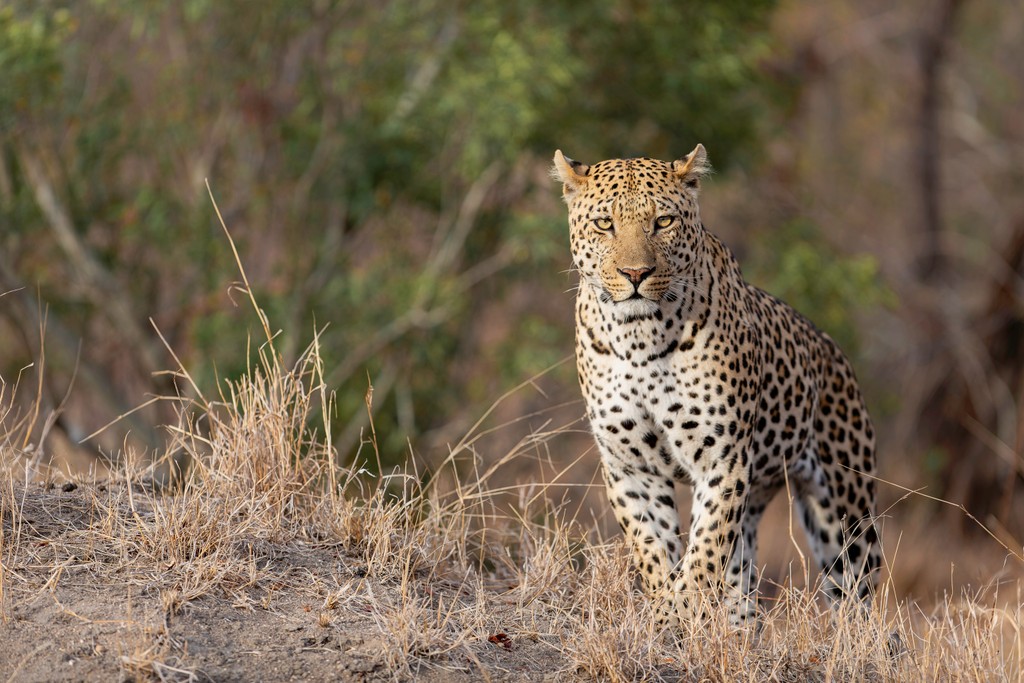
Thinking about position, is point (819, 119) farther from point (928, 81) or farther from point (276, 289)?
point (276, 289)

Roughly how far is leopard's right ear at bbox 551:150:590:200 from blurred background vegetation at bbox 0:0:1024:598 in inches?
230

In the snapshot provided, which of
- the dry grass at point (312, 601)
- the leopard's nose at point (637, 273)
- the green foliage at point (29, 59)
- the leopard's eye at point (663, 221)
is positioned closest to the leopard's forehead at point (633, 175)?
the leopard's eye at point (663, 221)

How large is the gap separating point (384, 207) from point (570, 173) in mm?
8247

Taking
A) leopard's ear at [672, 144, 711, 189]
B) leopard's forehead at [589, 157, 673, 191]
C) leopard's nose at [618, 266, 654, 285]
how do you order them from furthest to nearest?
leopard's ear at [672, 144, 711, 189]
leopard's forehead at [589, 157, 673, 191]
leopard's nose at [618, 266, 654, 285]

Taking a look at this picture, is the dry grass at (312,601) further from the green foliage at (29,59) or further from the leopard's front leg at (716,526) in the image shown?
the green foliage at (29,59)

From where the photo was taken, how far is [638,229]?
6.24 metres

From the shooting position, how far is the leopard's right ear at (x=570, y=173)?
6.66 m

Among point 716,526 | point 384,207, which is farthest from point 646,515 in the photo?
point 384,207

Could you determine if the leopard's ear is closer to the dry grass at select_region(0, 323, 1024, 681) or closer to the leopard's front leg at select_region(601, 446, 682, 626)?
the leopard's front leg at select_region(601, 446, 682, 626)

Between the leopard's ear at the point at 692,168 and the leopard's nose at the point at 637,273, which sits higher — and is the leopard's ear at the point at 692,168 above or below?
above

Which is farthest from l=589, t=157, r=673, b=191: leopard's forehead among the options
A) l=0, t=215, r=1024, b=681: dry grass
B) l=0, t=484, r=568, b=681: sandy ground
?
l=0, t=484, r=568, b=681: sandy ground

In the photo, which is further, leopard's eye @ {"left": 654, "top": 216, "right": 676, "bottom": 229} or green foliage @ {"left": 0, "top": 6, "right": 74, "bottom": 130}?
green foliage @ {"left": 0, "top": 6, "right": 74, "bottom": 130}

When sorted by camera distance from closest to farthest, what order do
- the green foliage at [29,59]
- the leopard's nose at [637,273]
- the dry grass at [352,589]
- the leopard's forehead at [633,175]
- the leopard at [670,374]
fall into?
the dry grass at [352,589] → the leopard's nose at [637,273] → the leopard at [670,374] → the leopard's forehead at [633,175] → the green foliage at [29,59]

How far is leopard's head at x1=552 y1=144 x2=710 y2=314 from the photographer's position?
6.19 meters
